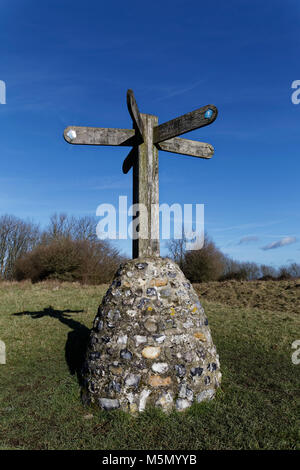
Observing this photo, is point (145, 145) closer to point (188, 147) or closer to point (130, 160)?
point (130, 160)

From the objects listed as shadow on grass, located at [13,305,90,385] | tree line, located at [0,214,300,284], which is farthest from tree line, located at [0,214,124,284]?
shadow on grass, located at [13,305,90,385]

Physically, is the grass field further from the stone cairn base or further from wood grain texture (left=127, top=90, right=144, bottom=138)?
wood grain texture (left=127, top=90, right=144, bottom=138)

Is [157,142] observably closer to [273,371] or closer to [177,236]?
[273,371]

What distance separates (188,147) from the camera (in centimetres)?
590

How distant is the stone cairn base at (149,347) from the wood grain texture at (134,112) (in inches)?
82.7

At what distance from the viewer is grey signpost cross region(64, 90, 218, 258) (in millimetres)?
5262

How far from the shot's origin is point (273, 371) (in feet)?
20.5

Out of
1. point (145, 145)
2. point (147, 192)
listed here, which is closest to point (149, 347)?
point (147, 192)

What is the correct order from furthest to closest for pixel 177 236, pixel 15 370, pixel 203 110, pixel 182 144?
pixel 177 236 < pixel 15 370 < pixel 182 144 < pixel 203 110

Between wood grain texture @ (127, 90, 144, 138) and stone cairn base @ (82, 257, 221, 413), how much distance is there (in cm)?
210

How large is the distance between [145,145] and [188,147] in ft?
2.97

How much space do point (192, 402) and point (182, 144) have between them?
13.7 ft

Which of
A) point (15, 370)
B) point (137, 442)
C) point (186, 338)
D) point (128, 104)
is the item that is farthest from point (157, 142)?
point (15, 370)

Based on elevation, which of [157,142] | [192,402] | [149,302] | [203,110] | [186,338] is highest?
[203,110]
